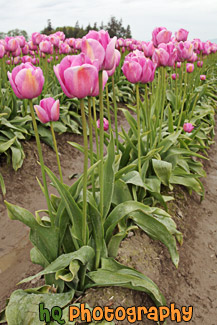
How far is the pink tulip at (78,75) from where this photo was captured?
4.51ft

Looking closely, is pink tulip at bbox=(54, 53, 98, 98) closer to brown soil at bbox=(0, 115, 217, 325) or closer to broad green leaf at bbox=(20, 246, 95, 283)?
broad green leaf at bbox=(20, 246, 95, 283)

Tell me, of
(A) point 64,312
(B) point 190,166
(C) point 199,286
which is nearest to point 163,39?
(B) point 190,166

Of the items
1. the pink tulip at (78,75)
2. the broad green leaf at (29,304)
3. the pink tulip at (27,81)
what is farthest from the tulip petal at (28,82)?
the broad green leaf at (29,304)

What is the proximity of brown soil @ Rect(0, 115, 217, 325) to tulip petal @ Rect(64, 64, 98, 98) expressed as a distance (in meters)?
1.25

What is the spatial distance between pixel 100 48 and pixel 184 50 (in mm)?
2269

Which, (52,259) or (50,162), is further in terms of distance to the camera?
(50,162)

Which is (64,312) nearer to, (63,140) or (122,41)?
(63,140)

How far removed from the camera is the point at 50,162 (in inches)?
191

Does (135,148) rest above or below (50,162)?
above

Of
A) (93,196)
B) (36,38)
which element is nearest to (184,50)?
Result: (93,196)

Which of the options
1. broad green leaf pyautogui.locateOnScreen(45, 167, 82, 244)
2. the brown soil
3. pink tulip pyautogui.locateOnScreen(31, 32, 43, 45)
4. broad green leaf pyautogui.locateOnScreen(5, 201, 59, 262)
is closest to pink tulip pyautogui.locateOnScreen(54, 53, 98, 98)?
broad green leaf pyautogui.locateOnScreen(45, 167, 82, 244)

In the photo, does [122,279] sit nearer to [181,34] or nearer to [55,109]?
[55,109]

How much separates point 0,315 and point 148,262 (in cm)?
106

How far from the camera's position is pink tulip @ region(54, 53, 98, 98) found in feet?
4.51
